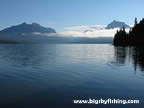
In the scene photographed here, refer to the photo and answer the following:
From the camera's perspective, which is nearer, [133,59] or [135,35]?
[133,59]

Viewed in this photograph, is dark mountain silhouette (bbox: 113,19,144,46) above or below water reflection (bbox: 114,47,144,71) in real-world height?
A: above

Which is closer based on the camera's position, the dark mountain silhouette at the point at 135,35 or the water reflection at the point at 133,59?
the water reflection at the point at 133,59

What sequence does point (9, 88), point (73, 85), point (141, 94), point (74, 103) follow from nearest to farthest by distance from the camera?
1. point (74, 103)
2. point (141, 94)
3. point (9, 88)
4. point (73, 85)

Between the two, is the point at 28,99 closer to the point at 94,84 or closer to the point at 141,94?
the point at 94,84

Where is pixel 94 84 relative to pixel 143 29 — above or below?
below

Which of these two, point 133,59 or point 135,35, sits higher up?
point 135,35

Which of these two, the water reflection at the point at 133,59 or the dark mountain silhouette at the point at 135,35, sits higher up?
the dark mountain silhouette at the point at 135,35

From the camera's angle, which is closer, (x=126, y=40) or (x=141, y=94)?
(x=141, y=94)

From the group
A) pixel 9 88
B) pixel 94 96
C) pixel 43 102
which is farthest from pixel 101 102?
pixel 9 88

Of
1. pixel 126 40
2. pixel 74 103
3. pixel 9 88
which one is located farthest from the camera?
pixel 126 40

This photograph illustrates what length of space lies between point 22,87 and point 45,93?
344 centimetres

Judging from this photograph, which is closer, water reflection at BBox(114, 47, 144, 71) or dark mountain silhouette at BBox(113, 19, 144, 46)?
water reflection at BBox(114, 47, 144, 71)

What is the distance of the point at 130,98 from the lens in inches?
575

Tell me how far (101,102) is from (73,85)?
5935 millimetres
